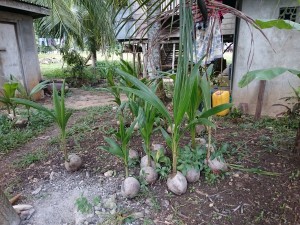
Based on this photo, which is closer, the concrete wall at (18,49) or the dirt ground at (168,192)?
the dirt ground at (168,192)

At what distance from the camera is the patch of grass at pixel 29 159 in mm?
2639

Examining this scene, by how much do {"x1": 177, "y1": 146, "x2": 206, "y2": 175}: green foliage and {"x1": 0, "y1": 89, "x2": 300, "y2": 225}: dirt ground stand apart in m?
0.14

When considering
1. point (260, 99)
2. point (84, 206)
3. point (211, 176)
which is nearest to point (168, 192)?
point (211, 176)

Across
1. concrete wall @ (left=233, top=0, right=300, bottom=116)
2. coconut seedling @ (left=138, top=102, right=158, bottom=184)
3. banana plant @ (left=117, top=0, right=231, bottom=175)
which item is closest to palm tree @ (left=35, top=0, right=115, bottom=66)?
coconut seedling @ (left=138, top=102, right=158, bottom=184)

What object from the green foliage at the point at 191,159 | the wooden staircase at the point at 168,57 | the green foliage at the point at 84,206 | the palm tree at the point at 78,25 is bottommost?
the green foliage at the point at 84,206

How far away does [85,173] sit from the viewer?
2348 mm

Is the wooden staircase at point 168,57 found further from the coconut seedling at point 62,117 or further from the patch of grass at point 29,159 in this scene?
the coconut seedling at point 62,117

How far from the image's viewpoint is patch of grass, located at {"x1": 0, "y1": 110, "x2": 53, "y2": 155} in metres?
3.16

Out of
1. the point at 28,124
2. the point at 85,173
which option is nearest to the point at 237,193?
the point at 85,173

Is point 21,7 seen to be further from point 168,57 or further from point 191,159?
point 168,57

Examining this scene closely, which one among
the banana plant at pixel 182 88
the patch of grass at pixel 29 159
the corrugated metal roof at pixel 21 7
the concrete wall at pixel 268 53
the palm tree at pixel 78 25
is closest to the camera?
the banana plant at pixel 182 88

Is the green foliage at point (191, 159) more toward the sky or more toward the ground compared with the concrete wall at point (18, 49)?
more toward the ground

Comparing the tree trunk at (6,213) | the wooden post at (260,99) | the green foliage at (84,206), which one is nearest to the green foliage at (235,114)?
the wooden post at (260,99)

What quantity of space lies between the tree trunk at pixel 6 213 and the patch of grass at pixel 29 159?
3.27 feet
